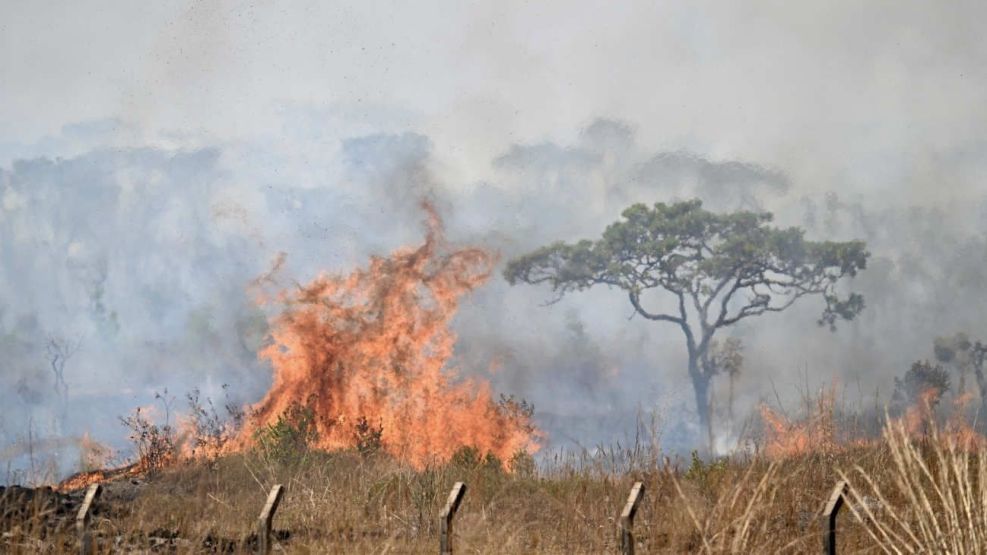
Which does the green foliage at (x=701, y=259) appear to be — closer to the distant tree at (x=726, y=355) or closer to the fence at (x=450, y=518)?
the distant tree at (x=726, y=355)

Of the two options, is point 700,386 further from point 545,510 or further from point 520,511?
point 520,511

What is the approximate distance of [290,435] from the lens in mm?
22016

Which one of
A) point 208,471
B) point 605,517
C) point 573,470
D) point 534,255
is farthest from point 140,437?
point 534,255

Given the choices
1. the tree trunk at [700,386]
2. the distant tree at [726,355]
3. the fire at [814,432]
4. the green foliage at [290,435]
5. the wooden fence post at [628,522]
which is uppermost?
the distant tree at [726,355]

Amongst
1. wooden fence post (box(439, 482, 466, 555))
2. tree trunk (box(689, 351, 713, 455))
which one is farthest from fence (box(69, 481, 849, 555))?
tree trunk (box(689, 351, 713, 455))

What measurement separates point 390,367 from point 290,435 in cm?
514

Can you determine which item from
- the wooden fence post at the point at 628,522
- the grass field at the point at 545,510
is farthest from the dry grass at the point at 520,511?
the wooden fence post at the point at 628,522

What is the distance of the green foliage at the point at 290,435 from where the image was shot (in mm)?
21016

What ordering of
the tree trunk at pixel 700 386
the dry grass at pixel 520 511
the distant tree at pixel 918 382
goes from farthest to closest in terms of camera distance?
the distant tree at pixel 918 382, the tree trunk at pixel 700 386, the dry grass at pixel 520 511

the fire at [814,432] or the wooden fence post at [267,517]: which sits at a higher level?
the fire at [814,432]

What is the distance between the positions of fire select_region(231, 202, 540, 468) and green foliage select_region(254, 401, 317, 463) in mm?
323

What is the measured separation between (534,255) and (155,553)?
33870 mm

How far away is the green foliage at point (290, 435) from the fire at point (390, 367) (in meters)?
0.32

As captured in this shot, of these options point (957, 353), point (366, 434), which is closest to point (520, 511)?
point (366, 434)
